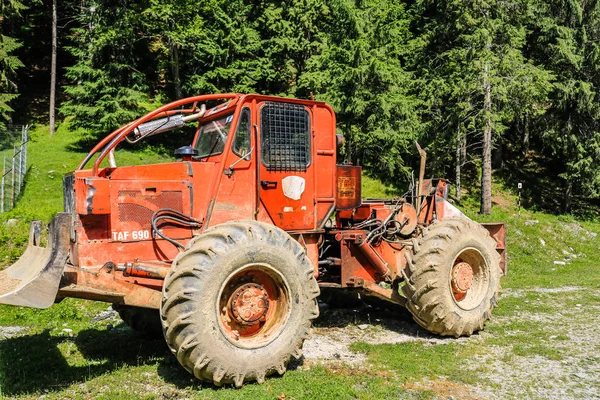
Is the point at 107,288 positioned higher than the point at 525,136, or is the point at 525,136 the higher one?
the point at 525,136

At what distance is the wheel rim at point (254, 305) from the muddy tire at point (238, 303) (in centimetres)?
1

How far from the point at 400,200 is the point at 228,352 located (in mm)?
4392

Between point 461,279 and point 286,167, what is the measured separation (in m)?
3.01

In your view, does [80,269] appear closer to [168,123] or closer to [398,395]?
[168,123]

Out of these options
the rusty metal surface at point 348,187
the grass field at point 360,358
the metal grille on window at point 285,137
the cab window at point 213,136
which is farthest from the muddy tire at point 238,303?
the rusty metal surface at point 348,187

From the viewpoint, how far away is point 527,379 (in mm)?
5281

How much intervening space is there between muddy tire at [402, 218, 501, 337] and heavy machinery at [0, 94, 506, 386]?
0.02 m

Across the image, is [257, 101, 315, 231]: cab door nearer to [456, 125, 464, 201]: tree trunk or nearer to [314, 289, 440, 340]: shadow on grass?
[314, 289, 440, 340]: shadow on grass

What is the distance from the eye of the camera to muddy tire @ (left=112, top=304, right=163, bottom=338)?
6.65 m

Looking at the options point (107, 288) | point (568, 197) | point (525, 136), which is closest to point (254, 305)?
point (107, 288)

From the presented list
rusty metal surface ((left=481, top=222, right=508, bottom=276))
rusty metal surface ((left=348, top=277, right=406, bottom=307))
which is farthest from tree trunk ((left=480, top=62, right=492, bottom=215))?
rusty metal surface ((left=348, top=277, right=406, bottom=307))

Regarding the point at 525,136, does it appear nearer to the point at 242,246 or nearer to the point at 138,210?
the point at 242,246

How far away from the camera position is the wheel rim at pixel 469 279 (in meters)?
7.11

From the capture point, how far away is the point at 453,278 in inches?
279
